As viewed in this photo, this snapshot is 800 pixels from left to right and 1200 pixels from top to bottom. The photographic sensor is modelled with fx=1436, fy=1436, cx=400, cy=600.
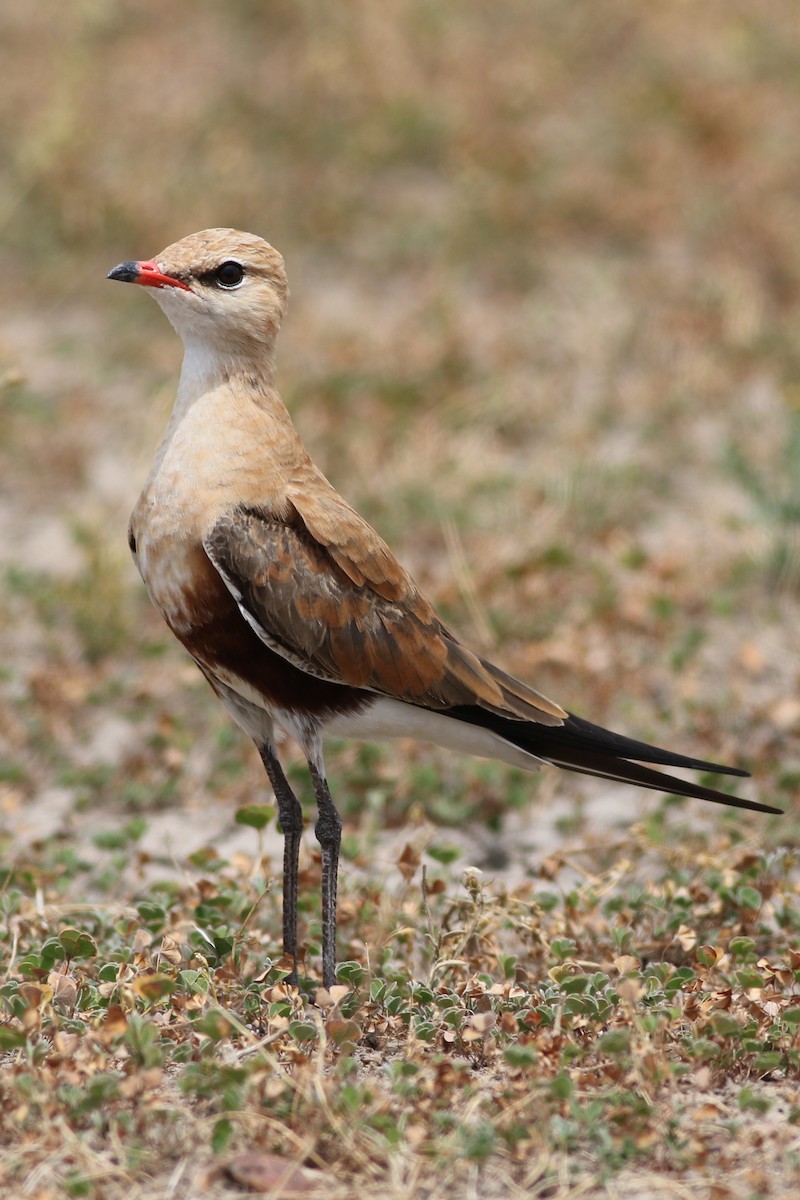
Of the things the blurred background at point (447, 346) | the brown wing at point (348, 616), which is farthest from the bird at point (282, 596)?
the blurred background at point (447, 346)

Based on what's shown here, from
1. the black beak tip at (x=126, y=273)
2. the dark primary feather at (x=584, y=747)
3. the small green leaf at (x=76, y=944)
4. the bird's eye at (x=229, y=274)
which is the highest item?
the bird's eye at (x=229, y=274)

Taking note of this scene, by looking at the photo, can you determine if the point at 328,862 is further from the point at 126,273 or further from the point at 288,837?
the point at 126,273

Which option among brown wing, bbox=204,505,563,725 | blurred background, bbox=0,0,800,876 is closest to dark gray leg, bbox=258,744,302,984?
brown wing, bbox=204,505,563,725

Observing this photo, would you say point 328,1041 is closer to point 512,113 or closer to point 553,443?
point 553,443

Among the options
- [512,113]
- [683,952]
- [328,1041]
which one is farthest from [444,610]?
[512,113]

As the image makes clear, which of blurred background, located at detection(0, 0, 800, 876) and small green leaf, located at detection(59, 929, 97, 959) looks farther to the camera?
blurred background, located at detection(0, 0, 800, 876)

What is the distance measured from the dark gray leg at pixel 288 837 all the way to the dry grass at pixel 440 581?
133 millimetres

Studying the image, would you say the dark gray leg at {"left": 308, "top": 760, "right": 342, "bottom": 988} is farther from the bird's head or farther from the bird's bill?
the bird's bill

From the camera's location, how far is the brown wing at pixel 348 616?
3.47 metres

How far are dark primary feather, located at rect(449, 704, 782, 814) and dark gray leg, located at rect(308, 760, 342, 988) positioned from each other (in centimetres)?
40

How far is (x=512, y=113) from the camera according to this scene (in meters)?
9.68

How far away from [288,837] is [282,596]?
738mm

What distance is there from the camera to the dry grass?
2916 millimetres

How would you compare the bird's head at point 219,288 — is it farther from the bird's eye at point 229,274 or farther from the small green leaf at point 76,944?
the small green leaf at point 76,944
